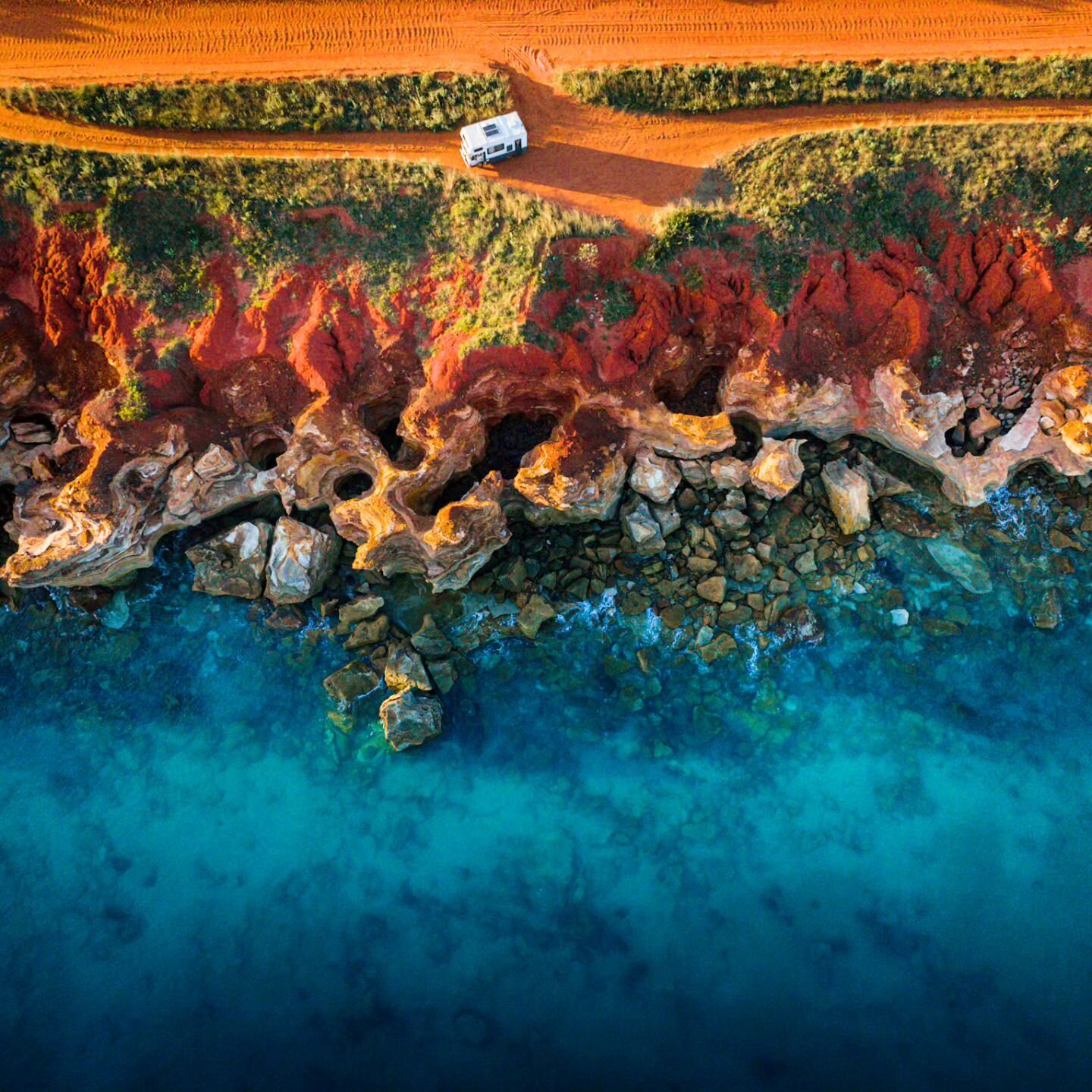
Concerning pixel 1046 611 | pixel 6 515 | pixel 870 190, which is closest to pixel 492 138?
pixel 870 190

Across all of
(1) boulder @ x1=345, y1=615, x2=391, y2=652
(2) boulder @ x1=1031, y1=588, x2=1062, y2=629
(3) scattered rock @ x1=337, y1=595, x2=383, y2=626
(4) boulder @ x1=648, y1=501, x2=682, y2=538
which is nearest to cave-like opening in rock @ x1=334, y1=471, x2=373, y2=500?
(3) scattered rock @ x1=337, y1=595, x2=383, y2=626

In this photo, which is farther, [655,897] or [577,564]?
[577,564]

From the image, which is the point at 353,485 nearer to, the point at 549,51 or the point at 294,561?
the point at 294,561

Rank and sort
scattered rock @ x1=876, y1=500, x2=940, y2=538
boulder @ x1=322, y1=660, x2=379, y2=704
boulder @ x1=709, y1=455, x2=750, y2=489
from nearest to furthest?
boulder @ x1=322, y1=660, x2=379, y2=704 → boulder @ x1=709, y1=455, x2=750, y2=489 → scattered rock @ x1=876, y1=500, x2=940, y2=538

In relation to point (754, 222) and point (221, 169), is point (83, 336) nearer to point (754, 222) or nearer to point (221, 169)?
point (221, 169)

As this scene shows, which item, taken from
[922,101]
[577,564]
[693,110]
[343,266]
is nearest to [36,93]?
[343,266]

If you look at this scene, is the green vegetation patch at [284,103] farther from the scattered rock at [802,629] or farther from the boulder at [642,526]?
the scattered rock at [802,629]

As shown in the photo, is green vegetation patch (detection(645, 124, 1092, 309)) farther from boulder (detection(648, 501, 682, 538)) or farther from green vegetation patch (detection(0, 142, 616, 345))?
boulder (detection(648, 501, 682, 538))
